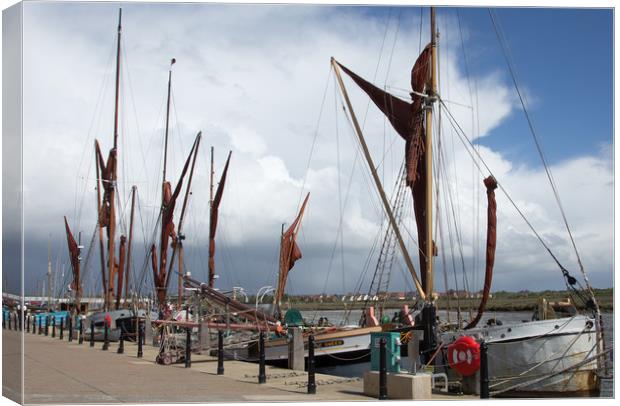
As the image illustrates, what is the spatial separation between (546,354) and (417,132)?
23.8 ft

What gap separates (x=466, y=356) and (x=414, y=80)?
9.28 meters

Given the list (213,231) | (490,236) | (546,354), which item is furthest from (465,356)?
(213,231)

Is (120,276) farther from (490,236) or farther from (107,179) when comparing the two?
(490,236)

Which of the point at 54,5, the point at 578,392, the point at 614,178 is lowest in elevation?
the point at 578,392

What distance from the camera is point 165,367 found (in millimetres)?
21578

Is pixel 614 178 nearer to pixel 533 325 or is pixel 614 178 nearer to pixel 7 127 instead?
pixel 533 325

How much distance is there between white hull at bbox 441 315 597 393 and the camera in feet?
60.1

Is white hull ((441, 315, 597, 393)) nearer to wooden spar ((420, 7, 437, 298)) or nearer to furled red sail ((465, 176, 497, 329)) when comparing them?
furled red sail ((465, 176, 497, 329))

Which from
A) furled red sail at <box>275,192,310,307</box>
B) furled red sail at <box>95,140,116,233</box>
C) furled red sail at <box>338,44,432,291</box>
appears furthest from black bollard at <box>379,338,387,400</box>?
furled red sail at <box>95,140,116,233</box>

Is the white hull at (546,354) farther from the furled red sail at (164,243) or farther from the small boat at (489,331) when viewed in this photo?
the furled red sail at (164,243)

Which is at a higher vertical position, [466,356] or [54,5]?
[54,5]

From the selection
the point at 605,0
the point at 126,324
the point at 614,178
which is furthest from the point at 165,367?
the point at 126,324

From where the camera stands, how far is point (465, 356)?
16.2 m

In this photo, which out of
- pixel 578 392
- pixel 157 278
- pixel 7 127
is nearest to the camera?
pixel 7 127
